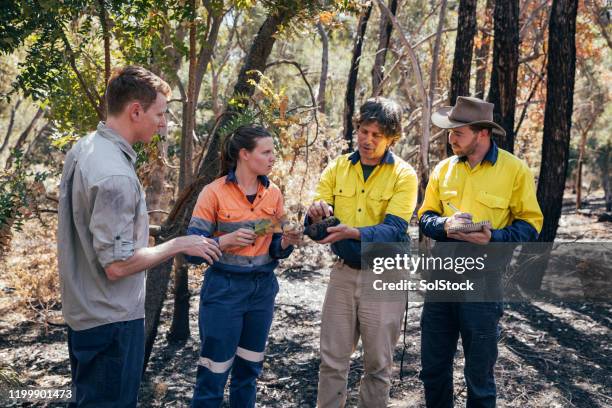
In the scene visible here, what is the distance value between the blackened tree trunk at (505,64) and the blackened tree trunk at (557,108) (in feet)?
2.56

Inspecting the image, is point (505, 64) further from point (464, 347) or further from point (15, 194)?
point (15, 194)

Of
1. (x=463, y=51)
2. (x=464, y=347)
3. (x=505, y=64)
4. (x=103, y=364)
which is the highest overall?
(x=463, y=51)

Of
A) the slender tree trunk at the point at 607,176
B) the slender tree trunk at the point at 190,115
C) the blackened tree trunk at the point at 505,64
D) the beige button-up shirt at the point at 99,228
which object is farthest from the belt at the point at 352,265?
the slender tree trunk at the point at 607,176

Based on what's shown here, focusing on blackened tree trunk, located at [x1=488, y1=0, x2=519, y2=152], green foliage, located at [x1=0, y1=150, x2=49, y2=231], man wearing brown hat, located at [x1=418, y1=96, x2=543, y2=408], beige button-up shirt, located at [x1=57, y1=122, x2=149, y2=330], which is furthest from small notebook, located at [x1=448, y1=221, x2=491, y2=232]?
blackened tree trunk, located at [x1=488, y1=0, x2=519, y2=152]

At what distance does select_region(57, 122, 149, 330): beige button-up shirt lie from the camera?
2.61m

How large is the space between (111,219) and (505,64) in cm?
548

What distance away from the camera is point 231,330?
3.58 meters

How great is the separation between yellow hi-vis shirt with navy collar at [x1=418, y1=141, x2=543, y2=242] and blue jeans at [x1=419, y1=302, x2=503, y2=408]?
429 millimetres

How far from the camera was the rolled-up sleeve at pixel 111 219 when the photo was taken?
2.59 metres

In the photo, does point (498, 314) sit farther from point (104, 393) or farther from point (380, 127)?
point (104, 393)

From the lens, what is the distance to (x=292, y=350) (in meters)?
5.93

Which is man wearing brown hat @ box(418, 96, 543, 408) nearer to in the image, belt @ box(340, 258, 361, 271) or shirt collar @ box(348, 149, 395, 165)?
shirt collar @ box(348, 149, 395, 165)

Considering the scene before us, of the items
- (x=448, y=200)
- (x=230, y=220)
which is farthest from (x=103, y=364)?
A: (x=448, y=200)

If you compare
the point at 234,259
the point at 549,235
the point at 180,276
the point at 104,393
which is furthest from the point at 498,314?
the point at 549,235
